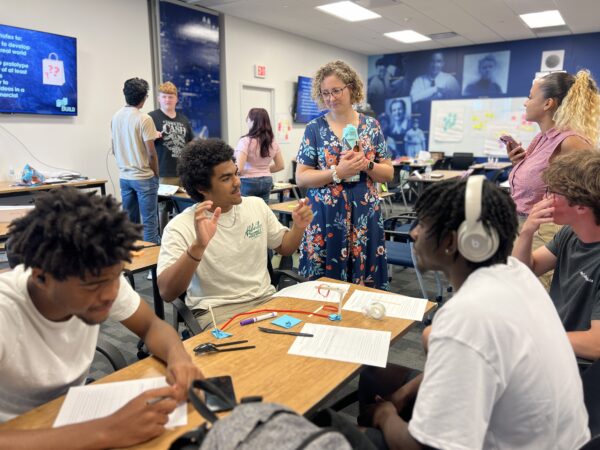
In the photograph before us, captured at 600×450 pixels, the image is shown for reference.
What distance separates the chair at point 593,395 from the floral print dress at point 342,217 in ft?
4.51

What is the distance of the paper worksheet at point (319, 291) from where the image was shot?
175 cm

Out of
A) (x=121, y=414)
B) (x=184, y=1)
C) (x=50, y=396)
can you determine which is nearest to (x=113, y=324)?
(x=50, y=396)

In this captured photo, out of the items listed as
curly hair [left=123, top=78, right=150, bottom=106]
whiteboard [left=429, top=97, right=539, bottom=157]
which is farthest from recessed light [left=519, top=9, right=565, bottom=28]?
curly hair [left=123, top=78, right=150, bottom=106]

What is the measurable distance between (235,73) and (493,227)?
6.66 metres

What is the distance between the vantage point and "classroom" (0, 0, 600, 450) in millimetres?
869

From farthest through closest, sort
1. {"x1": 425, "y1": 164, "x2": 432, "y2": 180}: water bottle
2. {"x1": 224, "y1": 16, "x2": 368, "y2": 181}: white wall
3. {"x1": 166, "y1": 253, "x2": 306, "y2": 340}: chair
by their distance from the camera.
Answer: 1. {"x1": 224, "y1": 16, "x2": 368, "y2": 181}: white wall
2. {"x1": 425, "y1": 164, "x2": 432, "y2": 180}: water bottle
3. {"x1": 166, "y1": 253, "x2": 306, "y2": 340}: chair

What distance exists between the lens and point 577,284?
4.99 ft

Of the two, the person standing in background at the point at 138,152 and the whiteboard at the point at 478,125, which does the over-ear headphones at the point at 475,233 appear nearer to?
the person standing in background at the point at 138,152

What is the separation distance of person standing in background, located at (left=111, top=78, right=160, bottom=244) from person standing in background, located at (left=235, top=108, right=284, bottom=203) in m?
0.89

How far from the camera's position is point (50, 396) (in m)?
1.18

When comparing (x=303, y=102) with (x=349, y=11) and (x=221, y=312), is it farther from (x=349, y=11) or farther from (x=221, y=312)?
(x=221, y=312)

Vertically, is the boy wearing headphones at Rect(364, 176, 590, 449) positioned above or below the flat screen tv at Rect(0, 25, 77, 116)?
below

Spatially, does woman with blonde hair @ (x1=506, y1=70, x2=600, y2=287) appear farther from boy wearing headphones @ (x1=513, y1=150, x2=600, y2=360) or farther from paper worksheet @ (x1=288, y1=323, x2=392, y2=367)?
paper worksheet @ (x1=288, y1=323, x2=392, y2=367)

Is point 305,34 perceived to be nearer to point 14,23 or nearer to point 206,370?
point 14,23
